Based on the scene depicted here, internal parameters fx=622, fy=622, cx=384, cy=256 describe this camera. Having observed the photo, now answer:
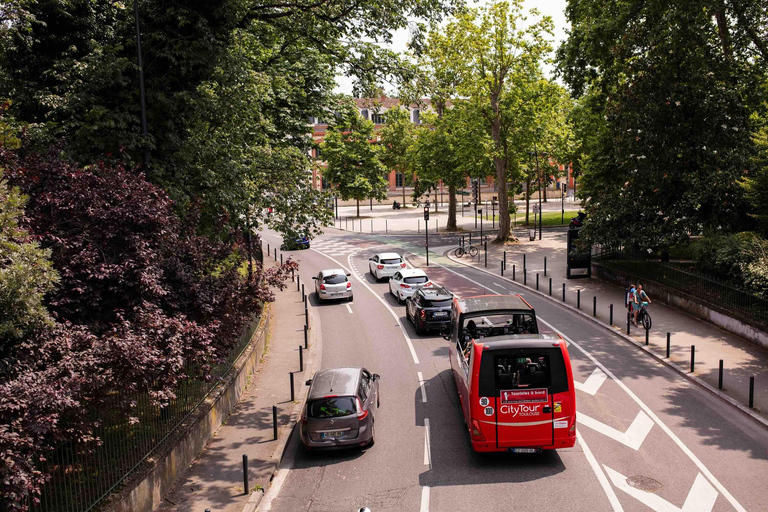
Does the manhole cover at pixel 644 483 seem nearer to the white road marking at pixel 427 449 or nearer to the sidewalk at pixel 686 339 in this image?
the white road marking at pixel 427 449

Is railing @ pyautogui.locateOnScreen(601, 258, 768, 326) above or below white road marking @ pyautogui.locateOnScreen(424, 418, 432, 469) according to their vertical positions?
above

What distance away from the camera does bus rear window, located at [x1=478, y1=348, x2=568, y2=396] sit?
37.1 feet

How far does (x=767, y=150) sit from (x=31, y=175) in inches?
891

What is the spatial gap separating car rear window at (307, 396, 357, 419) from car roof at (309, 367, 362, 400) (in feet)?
0.45

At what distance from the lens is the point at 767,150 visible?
2188 centimetres

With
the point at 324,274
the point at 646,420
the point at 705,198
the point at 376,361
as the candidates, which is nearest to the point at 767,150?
the point at 705,198

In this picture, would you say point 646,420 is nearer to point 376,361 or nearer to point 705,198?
point 376,361

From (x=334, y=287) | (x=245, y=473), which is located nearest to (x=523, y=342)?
(x=245, y=473)

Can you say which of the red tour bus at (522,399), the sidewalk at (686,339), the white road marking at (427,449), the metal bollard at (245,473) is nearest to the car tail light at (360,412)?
the white road marking at (427,449)

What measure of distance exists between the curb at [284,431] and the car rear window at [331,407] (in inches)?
44.6

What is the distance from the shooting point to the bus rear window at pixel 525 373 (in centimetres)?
1130

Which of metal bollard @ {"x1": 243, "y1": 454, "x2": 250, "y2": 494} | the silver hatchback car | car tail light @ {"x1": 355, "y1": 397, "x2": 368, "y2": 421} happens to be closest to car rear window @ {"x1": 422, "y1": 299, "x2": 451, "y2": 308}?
the silver hatchback car

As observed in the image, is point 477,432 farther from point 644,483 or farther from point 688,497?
point 688,497

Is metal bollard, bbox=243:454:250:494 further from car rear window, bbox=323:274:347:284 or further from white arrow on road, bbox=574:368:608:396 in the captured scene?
car rear window, bbox=323:274:347:284
